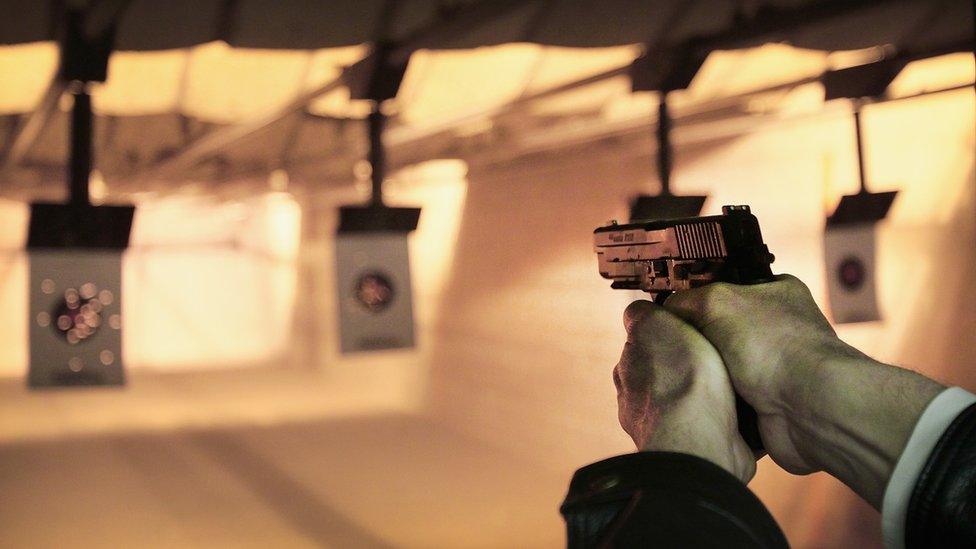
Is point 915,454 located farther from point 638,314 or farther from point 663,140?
point 663,140

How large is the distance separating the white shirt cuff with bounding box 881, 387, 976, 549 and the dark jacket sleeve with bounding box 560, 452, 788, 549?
17 centimetres

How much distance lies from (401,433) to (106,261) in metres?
4.43

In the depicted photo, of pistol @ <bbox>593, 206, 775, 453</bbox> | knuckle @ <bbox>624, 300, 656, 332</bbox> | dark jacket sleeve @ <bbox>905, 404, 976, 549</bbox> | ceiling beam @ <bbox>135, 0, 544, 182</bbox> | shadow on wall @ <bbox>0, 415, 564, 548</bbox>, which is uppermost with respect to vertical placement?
ceiling beam @ <bbox>135, 0, 544, 182</bbox>

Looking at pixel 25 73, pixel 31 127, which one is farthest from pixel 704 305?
pixel 31 127

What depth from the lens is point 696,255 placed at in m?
0.94

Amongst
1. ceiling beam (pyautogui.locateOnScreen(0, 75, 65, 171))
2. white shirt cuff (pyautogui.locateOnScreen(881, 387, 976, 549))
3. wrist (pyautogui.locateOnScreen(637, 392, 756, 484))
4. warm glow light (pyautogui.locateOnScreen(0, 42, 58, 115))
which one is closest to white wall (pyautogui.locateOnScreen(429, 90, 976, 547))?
wrist (pyautogui.locateOnScreen(637, 392, 756, 484))

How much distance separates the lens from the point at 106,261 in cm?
268

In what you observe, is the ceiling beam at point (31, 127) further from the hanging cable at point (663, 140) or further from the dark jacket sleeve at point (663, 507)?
the dark jacket sleeve at point (663, 507)

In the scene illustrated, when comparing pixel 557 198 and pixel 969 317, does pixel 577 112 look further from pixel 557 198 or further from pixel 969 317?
pixel 969 317

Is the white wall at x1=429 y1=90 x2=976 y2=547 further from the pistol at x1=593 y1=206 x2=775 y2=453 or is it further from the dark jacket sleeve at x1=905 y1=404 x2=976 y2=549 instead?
the dark jacket sleeve at x1=905 y1=404 x2=976 y2=549

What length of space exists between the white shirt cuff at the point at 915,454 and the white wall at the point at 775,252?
5.84ft

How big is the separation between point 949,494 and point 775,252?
356 cm

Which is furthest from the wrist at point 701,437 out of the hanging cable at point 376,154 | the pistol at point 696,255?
the hanging cable at point 376,154

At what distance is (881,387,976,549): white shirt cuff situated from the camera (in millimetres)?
634
